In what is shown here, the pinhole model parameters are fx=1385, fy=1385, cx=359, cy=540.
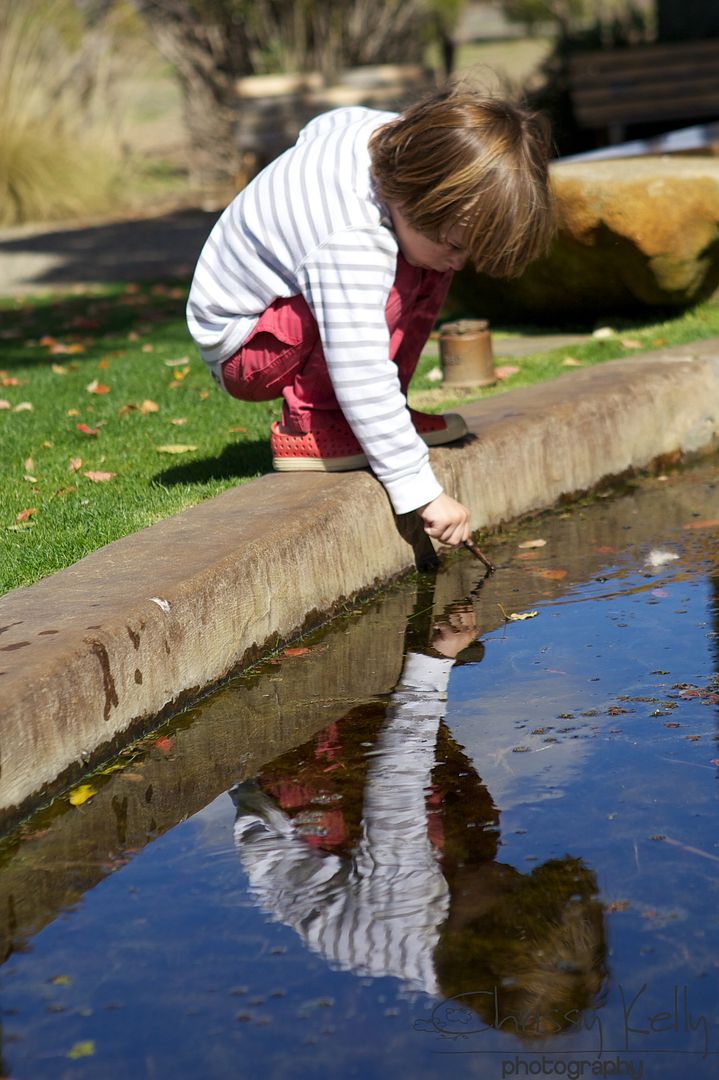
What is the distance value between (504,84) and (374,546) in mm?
7475

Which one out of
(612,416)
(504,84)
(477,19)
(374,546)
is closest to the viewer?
(374,546)

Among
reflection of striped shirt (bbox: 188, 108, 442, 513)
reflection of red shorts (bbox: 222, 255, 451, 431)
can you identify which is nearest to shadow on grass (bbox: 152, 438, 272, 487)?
reflection of red shorts (bbox: 222, 255, 451, 431)

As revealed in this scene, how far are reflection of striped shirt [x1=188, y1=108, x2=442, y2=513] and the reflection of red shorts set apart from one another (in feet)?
0.16

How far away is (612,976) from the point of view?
1.77 m

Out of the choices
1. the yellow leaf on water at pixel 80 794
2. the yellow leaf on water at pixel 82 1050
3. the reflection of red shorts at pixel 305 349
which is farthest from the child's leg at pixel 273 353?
the yellow leaf on water at pixel 82 1050

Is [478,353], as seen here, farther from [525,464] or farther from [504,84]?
[504,84]

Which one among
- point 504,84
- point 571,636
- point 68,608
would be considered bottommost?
point 571,636

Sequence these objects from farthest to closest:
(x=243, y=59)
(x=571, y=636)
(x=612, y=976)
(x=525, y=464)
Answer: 1. (x=243, y=59)
2. (x=525, y=464)
3. (x=571, y=636)
4. (x=612, y=976)

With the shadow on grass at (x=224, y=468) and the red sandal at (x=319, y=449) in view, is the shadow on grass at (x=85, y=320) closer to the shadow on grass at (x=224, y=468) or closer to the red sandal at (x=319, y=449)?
the shadow on grass at (x=224, y=468)

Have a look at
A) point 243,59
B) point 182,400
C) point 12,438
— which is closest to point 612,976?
point 12,438

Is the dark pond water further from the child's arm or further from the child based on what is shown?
the child

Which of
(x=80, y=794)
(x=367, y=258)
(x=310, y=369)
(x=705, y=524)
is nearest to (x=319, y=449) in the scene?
(x=310, y=369)

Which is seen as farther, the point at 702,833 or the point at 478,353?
the point at 478,353

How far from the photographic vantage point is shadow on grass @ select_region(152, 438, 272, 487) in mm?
3754
